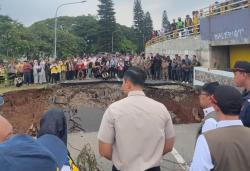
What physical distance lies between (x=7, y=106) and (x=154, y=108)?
1868 centimetres

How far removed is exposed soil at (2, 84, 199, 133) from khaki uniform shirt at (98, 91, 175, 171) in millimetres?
11978

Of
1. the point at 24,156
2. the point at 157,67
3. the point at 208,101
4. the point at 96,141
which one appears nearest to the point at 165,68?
the point at 157,67

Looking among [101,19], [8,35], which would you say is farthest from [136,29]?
[8,35]

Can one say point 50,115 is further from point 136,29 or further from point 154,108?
point 136,29

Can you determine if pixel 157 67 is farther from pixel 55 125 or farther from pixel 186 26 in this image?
pixel 55 125

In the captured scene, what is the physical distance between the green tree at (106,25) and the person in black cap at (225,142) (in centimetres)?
10018

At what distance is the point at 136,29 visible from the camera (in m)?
121

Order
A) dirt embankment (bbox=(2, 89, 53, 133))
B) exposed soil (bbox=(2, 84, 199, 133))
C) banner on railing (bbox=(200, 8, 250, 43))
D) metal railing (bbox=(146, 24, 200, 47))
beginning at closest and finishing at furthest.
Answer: dirt embankment (bbox=(2, 89, 53, 133)), exposed soil (bbox=(2, 84, 199, 133)), banner on railing (bbox=(200, 8, 250, 43)), metal railing (bbox=(146, 24, 200, 47))

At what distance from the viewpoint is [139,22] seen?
390ft

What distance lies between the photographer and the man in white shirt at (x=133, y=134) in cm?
452

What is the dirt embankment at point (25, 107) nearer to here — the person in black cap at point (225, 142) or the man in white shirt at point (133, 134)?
the man in white shirt at point (133, 134)

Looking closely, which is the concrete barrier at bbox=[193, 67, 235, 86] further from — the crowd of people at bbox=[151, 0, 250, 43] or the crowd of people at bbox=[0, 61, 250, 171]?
the crowd of people at bbox=[0, 61, 250, 171]

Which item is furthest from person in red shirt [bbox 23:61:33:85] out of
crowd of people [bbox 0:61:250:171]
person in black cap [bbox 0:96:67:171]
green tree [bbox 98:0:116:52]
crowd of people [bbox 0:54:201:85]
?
green tree [bbox 98:0:116:52]

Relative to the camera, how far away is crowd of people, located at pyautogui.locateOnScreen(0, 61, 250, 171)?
7.34ft
